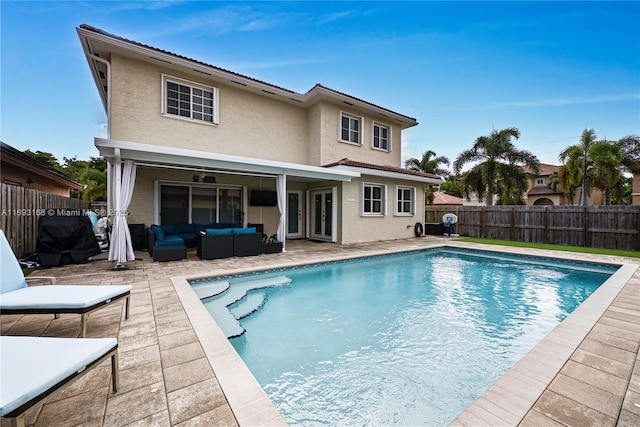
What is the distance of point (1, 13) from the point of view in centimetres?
516

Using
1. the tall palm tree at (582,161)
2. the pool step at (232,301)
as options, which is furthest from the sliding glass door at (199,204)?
the tall palm tree at (582,161)

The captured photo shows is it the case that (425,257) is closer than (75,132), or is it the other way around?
(425,257)

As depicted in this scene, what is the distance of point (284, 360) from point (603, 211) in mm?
15289

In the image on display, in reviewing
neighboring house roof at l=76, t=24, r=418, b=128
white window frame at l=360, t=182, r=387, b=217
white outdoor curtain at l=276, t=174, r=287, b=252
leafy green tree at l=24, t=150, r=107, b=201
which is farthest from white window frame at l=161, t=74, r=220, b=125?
leafy green tree at l=24, t=150, r=107, b=201

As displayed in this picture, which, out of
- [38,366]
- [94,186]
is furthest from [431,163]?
[94,186]

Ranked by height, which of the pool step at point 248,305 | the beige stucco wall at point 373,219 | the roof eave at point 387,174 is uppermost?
the roof eave at point 387,174

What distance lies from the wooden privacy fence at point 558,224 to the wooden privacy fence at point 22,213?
60.5ft

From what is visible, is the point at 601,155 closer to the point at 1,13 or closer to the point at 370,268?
the point at 370,268

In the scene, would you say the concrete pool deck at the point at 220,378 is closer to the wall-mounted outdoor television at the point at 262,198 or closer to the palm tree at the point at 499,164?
the wall-mounted outdoor television at the point at 262,198

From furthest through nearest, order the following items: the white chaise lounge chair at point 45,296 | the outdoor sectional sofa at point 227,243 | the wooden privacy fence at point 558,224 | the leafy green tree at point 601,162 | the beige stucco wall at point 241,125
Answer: the leafy green tree at point 601,162 → the wooden privacy fence at point 558,224 → the beige stucco wall at point 241,125 → the outdoor sectional sofa at point 227,243 → the white chaise lounge chair at point 45,296

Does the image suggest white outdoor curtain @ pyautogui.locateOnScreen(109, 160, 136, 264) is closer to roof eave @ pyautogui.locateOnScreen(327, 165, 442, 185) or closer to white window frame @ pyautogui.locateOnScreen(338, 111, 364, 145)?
roof eave @ pyautogui.locateOnScreen(327, 165, 442, 185)

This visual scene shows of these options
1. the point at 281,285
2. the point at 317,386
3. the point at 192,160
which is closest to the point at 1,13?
the point at 192,160

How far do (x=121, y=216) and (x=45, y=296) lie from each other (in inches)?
169

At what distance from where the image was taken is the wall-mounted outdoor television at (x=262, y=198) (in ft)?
40.2
